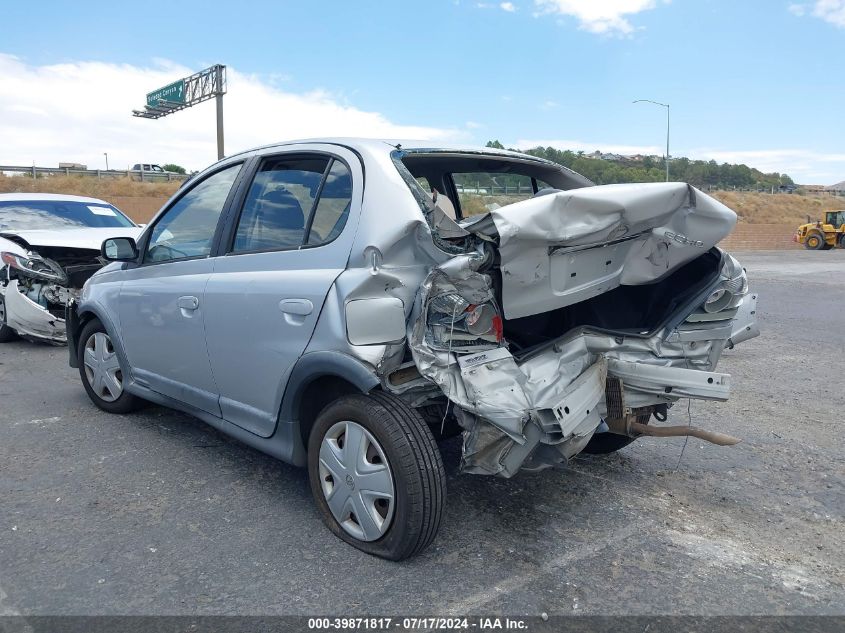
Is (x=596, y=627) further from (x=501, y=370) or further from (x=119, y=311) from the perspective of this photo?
(x=119, y=311)

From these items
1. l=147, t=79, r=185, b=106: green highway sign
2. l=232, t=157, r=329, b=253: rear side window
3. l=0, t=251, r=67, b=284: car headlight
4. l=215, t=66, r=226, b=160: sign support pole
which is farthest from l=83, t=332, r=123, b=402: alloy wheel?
l=147, t=79, r=185, b=106: green highway sign

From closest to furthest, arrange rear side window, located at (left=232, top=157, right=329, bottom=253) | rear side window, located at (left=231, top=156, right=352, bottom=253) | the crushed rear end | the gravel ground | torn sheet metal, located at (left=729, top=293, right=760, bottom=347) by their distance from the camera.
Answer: the gravel ground → the crushed rear end → rear side window, located at (left=231, top=156, right=352, bottom=253) → rear side window, located at (left=232, top=157, right=329, bottom=253) → torn sheet metal, located at (left=729, top=293, right=760, bottom=347)

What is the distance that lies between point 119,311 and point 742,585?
3.90m

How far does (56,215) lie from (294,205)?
6.70 meters

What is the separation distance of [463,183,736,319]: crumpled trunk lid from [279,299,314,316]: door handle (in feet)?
2.57

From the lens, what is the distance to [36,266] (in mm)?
7656

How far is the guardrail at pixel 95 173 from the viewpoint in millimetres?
43594

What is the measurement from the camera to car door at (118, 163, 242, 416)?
3963 mm

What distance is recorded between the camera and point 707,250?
3416mm

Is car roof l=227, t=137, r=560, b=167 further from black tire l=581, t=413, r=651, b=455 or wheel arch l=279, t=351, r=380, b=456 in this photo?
black tire l=581, t=413, r=651, b=455

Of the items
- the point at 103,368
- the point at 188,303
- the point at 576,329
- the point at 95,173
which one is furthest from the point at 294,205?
the point at 95,173

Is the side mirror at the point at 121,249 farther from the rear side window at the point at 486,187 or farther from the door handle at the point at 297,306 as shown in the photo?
the rear side window at the point at 486,187

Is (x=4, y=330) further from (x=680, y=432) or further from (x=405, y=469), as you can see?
(x=680, y=432)

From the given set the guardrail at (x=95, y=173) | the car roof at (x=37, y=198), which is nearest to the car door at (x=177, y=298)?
the car roof at (x=37, y=198)
